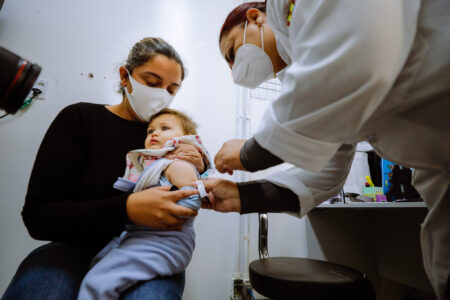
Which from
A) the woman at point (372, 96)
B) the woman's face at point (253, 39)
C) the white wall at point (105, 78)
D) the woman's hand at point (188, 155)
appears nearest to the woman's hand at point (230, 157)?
the woman at point (372, 96)

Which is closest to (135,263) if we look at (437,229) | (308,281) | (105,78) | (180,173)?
(180,173)

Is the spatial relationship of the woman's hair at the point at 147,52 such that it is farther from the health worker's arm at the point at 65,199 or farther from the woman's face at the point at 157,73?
the health worker's arm at the point at 65,199

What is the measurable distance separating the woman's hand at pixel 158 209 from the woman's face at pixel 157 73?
55cm

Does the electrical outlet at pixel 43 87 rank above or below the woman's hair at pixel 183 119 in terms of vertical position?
above

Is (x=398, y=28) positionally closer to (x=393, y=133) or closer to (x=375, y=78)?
(x=375, y=78)

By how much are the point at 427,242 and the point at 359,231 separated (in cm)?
129

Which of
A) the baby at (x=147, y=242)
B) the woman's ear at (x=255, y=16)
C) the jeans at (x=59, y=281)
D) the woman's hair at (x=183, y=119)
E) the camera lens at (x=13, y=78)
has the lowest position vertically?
the jeans at (x=59, y=281)

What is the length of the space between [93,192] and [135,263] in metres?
0.33

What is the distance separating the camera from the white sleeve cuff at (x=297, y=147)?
0.46 metres

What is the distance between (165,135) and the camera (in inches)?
39.0

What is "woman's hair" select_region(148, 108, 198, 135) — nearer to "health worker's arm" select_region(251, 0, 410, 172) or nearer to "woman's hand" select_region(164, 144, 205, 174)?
"woman's hand" select_region(164, 144, 205, 174)

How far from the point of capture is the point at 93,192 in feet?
2.70

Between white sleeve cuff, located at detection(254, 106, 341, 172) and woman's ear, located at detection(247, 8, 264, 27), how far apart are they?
610 millimetres

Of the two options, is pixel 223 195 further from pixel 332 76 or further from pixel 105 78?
pixel 105 78
